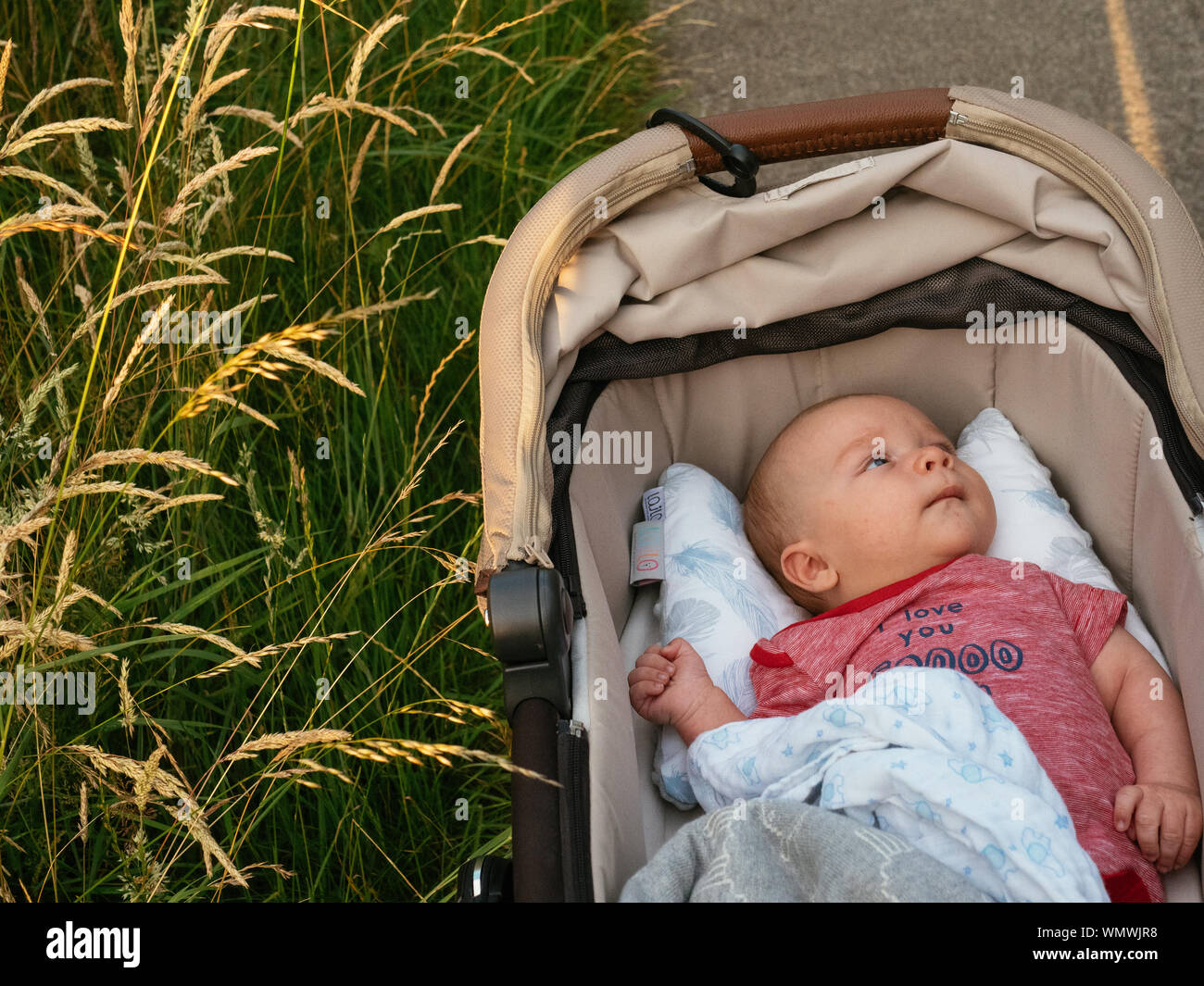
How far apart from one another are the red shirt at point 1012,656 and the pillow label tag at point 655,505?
36cm

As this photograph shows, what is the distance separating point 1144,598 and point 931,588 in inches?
15.3

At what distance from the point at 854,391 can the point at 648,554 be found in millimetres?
550

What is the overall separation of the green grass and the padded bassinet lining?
0.26 meters

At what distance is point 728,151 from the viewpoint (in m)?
1.94

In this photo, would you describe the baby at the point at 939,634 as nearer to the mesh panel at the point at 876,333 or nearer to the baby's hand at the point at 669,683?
the baby's hand at the point at 669,683

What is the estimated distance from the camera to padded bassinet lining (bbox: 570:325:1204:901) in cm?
168

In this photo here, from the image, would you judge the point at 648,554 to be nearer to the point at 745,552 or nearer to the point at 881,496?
the point at 745,552

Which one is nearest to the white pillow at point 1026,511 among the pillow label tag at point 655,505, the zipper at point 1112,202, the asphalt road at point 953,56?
the zipper at point 1112,202

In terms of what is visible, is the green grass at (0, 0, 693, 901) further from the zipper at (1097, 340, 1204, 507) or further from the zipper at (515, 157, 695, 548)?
the zipper at (1097, 340, 1204, 507)

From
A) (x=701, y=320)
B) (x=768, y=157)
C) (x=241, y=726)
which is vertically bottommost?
(x=241, y=726)

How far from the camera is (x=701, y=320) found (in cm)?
206
